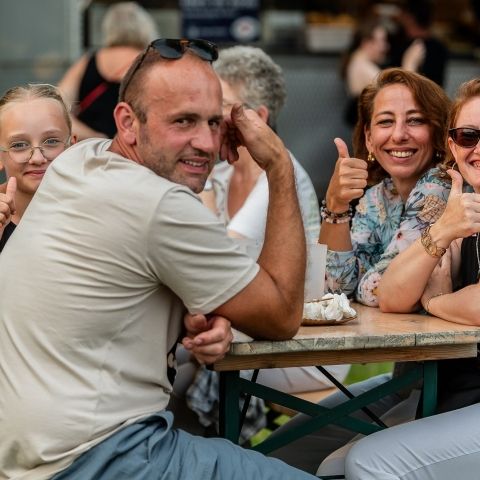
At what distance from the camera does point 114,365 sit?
2641mm

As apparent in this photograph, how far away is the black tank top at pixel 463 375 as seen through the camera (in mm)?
3240

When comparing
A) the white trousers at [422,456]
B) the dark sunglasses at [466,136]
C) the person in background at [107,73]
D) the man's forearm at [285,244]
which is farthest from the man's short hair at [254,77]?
the person in background at [107,73]

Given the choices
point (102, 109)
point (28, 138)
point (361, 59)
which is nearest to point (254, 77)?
point (28, 138)

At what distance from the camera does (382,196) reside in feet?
12.6

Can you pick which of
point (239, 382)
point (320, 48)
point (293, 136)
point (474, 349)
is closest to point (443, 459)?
point (474, 349)

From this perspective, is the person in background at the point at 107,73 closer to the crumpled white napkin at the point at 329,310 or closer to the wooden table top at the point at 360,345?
the crumpled white napkin at the point at 329,310

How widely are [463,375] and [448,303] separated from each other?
232mm

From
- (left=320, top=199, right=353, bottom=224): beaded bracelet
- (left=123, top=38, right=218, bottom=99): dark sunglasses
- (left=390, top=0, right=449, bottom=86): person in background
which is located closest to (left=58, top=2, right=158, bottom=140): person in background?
(left=390, top=0, right=449, bottom=86): person in background

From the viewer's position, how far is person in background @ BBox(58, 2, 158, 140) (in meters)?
7.01

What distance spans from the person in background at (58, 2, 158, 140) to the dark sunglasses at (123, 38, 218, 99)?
4.01 meters

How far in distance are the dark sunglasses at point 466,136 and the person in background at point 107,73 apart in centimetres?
379

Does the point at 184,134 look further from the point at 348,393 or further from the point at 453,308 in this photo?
the point at 348,393

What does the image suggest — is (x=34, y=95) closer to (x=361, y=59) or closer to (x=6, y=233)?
(x=6, y=233)

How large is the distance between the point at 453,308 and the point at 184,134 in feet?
3.06
